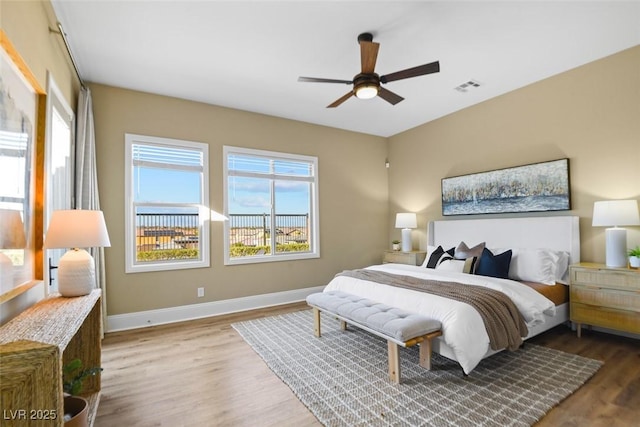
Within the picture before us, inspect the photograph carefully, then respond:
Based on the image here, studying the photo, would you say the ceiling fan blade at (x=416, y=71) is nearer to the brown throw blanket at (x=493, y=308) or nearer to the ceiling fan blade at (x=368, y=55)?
the ceiling fan blade at (x=368, y=55)

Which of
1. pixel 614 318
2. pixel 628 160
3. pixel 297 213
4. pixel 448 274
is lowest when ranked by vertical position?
pixel 614 318

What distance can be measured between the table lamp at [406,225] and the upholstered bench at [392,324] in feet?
8.13

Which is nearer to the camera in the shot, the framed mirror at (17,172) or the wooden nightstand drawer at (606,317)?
the framed mirror at (17,172)

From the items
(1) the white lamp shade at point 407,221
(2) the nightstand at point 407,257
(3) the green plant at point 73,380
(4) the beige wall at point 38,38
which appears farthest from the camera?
(1) the white lamp shade at point 407,221

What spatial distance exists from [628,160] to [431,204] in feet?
8.29

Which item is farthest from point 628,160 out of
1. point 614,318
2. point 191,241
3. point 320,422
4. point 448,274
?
point 191,241

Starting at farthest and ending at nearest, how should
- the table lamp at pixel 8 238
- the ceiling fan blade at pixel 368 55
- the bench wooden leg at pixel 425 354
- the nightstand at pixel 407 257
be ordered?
the nightstand at pixel 407 257 → the bench wooden leg at pixel 425 354 → the ceiling fan blade at pixel 368 55 → the table lamp at pixel 8 238

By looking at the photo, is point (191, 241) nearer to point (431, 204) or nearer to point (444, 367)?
point (444, 367)

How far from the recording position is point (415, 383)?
2451mm

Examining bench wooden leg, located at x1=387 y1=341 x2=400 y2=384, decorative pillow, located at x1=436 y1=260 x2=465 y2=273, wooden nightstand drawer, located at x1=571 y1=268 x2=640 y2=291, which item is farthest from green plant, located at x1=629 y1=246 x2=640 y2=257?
bench wooden leg, located at x1=387 y1=341 x2=400 y2=384

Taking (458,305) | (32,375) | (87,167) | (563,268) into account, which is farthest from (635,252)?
(87,167)

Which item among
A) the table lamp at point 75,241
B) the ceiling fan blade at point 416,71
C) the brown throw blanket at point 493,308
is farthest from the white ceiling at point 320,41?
the brown throw blanket at point 493,308

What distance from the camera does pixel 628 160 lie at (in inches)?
131

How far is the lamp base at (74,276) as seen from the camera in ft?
6.99
